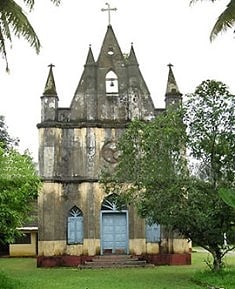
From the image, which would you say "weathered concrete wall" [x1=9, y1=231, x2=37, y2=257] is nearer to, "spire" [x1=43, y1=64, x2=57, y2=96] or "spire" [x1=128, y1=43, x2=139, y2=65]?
"spire" [x1=43, y1=64, x2=57, y2=96]

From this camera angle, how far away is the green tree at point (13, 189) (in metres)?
21.5

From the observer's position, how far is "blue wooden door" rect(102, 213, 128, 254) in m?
30.0

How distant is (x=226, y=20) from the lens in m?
15.4

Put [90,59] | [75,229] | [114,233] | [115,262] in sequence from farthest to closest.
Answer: [90,59]
[114,233]
[75,229]
[115,262]

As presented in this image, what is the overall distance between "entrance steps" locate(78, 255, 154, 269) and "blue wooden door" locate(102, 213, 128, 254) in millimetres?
635

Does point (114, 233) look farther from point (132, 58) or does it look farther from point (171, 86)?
point (132, 58)

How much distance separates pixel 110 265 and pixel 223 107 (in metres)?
11.0

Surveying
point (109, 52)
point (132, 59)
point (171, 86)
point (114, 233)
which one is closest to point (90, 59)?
point (109, 52)

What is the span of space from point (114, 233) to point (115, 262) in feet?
6.92

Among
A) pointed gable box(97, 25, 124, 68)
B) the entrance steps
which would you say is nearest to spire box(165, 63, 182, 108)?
pointed gable box(97, 25, 124, 68)

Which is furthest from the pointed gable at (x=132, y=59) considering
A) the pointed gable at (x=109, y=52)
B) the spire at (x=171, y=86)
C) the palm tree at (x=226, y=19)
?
the palm tree at (x=226, y=19)

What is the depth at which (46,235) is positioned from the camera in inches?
1172

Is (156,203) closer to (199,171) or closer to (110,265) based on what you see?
(199,171)

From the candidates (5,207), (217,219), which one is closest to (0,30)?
(5,207)
